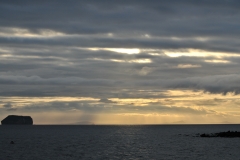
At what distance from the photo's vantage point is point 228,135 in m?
181

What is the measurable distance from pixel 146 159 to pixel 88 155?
14309 millimetres

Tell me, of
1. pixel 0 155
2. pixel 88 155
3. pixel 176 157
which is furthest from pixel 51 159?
pixel 176 157

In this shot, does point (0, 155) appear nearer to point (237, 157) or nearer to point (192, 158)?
point (192, 158)

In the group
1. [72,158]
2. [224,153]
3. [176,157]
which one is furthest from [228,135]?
[72,158]

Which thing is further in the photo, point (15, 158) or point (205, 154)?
point (205, 154)

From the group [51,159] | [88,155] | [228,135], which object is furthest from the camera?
[228,135]

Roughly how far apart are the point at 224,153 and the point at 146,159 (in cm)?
2304

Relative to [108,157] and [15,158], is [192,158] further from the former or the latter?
[15,158]

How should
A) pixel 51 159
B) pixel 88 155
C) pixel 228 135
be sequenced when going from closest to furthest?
1. pixel 51 159
2. pixel 88 155
3. pixel 228 135

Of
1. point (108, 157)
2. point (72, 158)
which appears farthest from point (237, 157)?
point (72, 158)

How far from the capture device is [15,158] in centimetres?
8806

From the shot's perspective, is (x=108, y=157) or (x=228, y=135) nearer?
(x=108, y=157)

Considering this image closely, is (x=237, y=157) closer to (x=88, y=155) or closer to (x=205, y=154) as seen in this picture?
(x=205, y=154)

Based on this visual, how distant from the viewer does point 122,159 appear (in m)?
85.2
